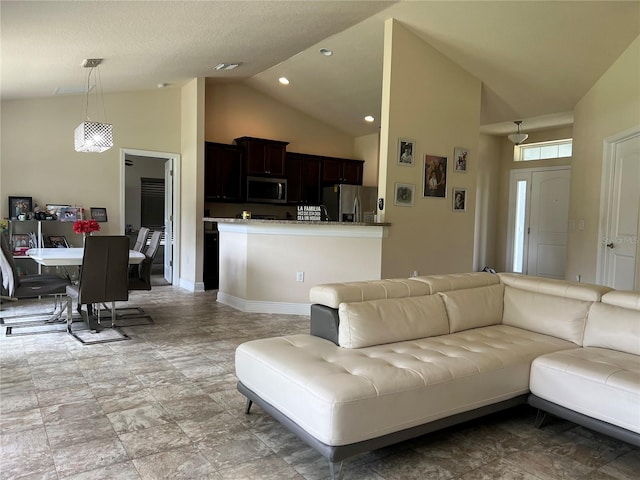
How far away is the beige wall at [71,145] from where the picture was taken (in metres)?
6.00

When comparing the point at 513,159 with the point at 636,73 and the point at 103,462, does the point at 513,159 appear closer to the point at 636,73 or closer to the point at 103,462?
the point at 636,73

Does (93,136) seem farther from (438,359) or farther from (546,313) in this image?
(546,313)

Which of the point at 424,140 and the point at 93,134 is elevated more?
the point at 424,140

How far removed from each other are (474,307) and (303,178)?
5.50m

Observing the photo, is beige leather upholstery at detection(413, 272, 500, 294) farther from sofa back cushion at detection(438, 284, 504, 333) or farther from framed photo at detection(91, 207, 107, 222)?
framed photo at detection(91, 207, 107, 222)

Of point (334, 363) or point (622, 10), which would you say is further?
point (622, 10)

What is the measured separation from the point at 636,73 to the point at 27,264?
7752 mm

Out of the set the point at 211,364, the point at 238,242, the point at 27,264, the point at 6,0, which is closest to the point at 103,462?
the point at 211,364

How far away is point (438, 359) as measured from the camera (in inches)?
93.4

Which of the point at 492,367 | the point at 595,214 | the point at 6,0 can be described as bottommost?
the point at 492,367

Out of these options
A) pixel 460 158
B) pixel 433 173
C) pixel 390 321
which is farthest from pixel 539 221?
pixel 390 321

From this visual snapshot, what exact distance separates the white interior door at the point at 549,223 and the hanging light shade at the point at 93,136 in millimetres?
7330

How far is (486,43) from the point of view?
513 cm

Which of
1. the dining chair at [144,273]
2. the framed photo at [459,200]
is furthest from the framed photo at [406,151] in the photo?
the dining chair at [144,273]
